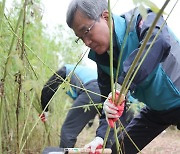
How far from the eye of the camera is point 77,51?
170 inches

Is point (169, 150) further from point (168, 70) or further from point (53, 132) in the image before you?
point (168, 70)

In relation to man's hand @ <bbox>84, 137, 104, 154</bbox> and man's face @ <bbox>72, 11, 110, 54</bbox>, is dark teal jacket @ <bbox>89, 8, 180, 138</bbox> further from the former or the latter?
man's hand @ <bbox>84, 137, 104, 154</bbox>

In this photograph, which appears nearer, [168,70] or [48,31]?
[168,70]

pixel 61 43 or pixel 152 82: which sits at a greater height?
pixel 152 82

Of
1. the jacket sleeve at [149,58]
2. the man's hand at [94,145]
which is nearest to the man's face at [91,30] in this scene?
the jacket sleeve at [149,58]

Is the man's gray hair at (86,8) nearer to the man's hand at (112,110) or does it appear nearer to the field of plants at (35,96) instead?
Answer: the field of plants at (35,96)

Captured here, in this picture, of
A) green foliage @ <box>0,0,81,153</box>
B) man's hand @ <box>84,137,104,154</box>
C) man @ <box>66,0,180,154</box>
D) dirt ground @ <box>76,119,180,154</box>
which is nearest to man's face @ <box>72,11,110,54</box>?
man @ <box>66,0,180,154</box>

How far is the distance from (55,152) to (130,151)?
0.75 meters

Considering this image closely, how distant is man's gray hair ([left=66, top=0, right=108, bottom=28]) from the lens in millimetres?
1918

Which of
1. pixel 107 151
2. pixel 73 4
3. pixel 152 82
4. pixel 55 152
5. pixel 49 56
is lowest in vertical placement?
pixel 49 56

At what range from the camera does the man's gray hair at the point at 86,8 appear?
1.92 metres

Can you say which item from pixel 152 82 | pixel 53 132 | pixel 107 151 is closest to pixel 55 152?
pixel 107 151

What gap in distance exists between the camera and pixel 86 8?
1919 mm

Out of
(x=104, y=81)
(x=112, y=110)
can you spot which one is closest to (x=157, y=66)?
(x=112, y=110)
